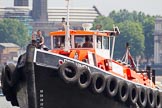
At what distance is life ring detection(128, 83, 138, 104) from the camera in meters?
60.9

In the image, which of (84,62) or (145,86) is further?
(145,86)

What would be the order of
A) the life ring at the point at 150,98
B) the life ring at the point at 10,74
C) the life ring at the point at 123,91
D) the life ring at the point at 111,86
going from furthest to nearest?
the life ring at the point at 150,98 < the life ring at the point at 123,91 < the life ring at the point at 10,74 < the life ring at the point at 111,86

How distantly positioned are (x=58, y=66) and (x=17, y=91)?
3.12m

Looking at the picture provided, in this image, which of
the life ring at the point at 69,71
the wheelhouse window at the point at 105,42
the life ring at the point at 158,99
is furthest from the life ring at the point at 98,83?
the life ring at the point at 158,99

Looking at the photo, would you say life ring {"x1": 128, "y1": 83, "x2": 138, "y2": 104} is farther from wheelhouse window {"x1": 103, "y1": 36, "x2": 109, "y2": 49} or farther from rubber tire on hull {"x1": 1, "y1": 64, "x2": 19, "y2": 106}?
rubber tire on hull {"x1": 1, "y1": 64, "x2": 19, "y2": 106}

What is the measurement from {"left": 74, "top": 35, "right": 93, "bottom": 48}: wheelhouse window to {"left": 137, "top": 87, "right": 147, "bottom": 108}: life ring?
2.95m

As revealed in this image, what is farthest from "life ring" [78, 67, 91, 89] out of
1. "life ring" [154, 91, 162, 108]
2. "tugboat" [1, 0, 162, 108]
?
"life ring" [154, 91, 162, 108]

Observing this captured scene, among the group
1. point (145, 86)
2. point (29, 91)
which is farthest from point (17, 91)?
point (145, 86)

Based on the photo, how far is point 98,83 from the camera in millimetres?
59281

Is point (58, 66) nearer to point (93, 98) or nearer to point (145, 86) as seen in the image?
point (93, 98)

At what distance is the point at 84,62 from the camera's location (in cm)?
5925

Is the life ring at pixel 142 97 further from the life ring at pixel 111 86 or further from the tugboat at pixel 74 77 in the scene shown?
the life ring at pixel 111 86

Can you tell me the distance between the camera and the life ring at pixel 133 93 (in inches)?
2398

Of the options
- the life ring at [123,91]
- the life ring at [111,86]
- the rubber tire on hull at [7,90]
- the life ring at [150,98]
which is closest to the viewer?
the life ring at [111,86]
